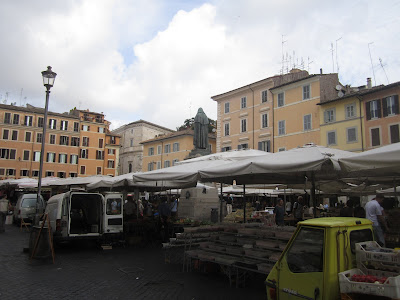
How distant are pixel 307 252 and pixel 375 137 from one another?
29690 mm

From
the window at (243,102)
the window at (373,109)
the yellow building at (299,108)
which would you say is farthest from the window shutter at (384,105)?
the window at (243,102)

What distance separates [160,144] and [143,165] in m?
6.54

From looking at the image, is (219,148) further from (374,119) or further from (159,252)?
(159,252)

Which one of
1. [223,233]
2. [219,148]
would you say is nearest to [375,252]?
[223,233]

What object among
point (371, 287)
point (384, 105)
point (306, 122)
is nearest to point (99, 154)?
point (306, 122)

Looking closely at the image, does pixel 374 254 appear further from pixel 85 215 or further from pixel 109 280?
pixel 85 215

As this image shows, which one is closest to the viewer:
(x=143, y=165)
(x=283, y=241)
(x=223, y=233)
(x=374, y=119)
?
(x=283, y=241)

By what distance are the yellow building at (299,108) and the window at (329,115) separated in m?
0.82

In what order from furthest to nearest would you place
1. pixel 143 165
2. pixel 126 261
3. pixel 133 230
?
pixel 143 165
pixel 133 230
pixel 126 261

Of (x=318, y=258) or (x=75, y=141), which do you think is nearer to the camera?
(x=318, y=258)

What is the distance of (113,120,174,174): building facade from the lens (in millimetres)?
65750

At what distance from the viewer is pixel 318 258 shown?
12.0ft

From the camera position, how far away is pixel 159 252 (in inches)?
405

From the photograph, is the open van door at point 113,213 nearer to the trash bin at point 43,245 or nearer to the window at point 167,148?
the trash bin at point 43,245
